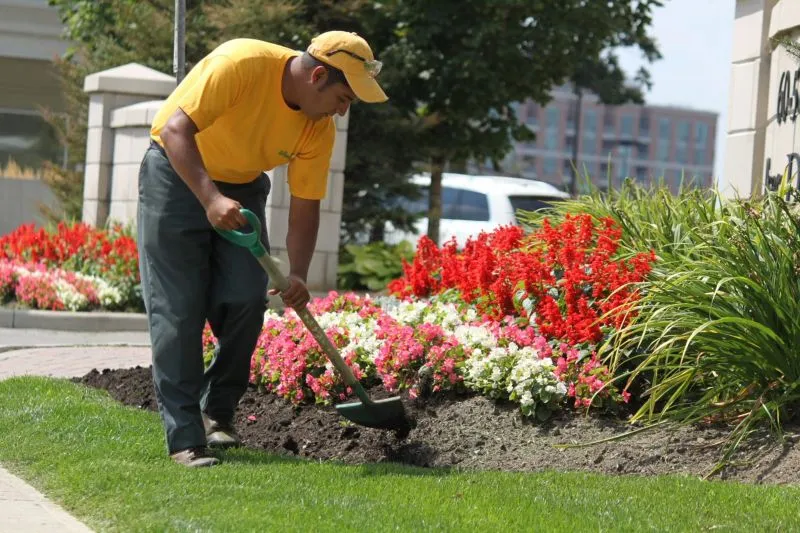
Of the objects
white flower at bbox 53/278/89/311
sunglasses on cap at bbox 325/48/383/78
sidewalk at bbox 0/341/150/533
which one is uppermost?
sunglasses on cap at bbox 325/48/383/78

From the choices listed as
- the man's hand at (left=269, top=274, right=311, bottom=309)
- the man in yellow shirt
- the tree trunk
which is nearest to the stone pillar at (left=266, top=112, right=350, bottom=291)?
the tree trunk

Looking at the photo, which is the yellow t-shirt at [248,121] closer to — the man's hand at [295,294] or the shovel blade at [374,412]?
the man's hand at [295,294]

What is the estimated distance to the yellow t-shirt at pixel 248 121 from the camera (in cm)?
497

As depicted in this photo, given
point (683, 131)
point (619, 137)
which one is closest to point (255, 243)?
point (619, 137)

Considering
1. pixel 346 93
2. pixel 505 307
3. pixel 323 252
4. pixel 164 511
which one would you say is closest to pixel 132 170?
pixel 323 252

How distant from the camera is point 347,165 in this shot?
16516 millimetres

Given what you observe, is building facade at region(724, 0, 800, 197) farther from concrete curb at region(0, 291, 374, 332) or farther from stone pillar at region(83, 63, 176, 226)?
stone pillar at region(83, 63, 176, 226)

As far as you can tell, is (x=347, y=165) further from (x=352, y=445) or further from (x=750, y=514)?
(x=750, y=514)

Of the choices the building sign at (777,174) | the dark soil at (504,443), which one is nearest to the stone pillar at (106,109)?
the building sign at (777,174)

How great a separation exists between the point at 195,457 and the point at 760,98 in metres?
5.46

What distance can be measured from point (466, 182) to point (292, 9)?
15.5ft

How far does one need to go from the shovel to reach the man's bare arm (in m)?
0.11

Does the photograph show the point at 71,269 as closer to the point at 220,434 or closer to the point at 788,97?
the point at 788,97

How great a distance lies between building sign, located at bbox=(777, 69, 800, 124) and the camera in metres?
7.88
